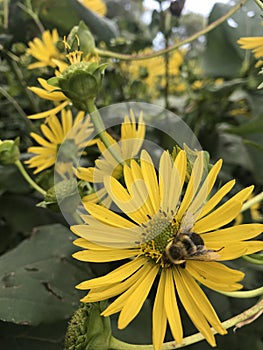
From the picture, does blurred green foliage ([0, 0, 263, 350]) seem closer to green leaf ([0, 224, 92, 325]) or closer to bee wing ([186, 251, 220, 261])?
green leaf ([0, 224, 92, 325])

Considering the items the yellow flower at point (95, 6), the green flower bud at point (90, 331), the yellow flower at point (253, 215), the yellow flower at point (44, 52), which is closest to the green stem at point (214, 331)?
the green flower bud at point (90, 331)

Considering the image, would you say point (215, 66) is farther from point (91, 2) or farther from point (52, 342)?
point (52, 342)

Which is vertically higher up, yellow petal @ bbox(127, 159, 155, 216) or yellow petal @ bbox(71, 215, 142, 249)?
yellow petal @ bbox(127, 159, 155, 216)

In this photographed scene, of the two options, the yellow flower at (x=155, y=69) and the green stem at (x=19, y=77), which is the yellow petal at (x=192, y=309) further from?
the yellow flower at (x=155, y=69)

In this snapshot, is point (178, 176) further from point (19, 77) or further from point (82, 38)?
point (19, 77)

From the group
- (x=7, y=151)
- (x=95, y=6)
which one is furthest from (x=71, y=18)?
(x=7, y=151)

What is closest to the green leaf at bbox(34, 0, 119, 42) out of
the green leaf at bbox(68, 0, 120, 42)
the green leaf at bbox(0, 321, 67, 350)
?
the green leaf at bbox(68, 0, 120, 42)
